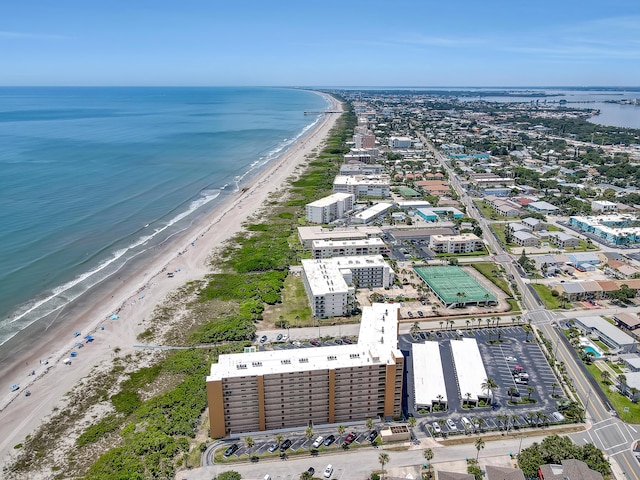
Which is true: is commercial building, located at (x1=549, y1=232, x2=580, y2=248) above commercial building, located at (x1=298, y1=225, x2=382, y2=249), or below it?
below

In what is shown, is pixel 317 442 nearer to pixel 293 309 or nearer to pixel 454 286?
pixel 293 309

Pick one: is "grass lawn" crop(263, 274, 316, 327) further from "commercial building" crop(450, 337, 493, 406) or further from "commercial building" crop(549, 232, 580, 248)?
Result: "commercial building" crop(549, 232, 580, 248)

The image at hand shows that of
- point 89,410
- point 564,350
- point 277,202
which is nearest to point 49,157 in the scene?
point 277,202

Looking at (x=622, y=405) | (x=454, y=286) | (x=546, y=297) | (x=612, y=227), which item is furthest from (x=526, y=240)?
(x=622, y=405)

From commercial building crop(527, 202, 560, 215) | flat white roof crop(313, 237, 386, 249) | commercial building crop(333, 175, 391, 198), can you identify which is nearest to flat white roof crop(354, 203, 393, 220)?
commercial building crop(333, 175, 391, 198)

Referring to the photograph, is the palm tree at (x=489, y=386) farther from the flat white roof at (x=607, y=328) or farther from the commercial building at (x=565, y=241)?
the commercial building at (x=565, y=241)

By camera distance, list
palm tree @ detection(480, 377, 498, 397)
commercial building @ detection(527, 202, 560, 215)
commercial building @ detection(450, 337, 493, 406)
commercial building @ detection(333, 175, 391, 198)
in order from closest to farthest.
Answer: palm tree @ detection(480, 377, 498, 397), commercial building @ detection(450, 337, 493, 406), commercial building @ detection(527, 202, 560, 215), commercial building @ detection(333, 175, 391, 198)
